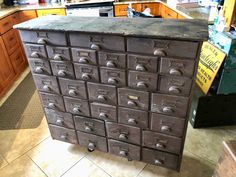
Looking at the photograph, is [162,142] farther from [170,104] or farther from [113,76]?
[113,76]

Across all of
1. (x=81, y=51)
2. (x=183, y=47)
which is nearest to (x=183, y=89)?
(x=183, y=47)

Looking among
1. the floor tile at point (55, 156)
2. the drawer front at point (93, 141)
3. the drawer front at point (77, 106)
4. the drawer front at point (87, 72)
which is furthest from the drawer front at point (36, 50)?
the floor tile at point (55, 156)

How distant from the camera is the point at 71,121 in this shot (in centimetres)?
155

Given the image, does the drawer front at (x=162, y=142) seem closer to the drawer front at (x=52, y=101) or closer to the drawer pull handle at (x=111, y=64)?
the drawer pull handle at (x=111, y=64)

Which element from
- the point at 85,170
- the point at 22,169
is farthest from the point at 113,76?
the point at 22,169

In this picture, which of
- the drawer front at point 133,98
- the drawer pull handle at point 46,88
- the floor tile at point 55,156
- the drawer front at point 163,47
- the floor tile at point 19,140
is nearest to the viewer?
the drawer front at point 163,47

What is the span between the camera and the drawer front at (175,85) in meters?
1.06

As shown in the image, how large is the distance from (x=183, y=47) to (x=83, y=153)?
129cm

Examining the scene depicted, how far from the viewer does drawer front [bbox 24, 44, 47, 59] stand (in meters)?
1.25

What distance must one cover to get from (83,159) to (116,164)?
30 centimetres

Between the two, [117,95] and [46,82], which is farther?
[46,82]

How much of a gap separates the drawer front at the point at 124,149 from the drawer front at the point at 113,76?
0.53m

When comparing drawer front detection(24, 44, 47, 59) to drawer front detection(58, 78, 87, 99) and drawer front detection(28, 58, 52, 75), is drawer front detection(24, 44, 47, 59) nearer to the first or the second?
drawer front detection(28, 58, 52, 75)

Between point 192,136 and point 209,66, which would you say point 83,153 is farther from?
point 209,66
